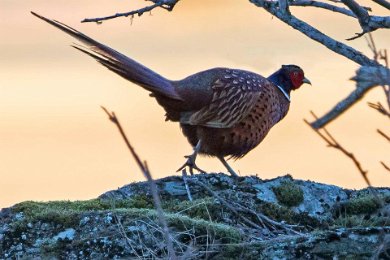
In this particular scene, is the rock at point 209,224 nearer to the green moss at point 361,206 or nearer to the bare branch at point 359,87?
the green moss at point 361,206

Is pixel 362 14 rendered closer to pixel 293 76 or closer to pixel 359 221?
pixel 359 221

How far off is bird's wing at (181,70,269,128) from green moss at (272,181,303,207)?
2010mm

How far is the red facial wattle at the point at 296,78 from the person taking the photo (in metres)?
11.4

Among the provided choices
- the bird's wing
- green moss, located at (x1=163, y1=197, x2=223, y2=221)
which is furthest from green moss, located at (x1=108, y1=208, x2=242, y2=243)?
the bird's wing

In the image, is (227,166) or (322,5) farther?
(227,166)

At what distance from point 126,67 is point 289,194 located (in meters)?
1.70

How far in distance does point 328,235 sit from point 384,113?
1928 millimetres

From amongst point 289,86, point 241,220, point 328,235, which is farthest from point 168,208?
point 289,86

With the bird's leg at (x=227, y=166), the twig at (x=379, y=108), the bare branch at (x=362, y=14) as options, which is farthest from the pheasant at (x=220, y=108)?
the twig at (x=379, y=108)

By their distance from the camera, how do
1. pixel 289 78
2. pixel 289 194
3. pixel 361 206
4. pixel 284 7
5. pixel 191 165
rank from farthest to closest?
pixel 289 78 → pixel 191 165 → pixel 289 194 → pixel 361 206 → pixel 284 7

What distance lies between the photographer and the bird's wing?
9852 millimetres

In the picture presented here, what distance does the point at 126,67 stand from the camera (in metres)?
8.61

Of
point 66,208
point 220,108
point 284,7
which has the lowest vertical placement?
point 66,208

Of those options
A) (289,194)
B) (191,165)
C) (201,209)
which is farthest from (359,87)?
Answer: (191,165)
